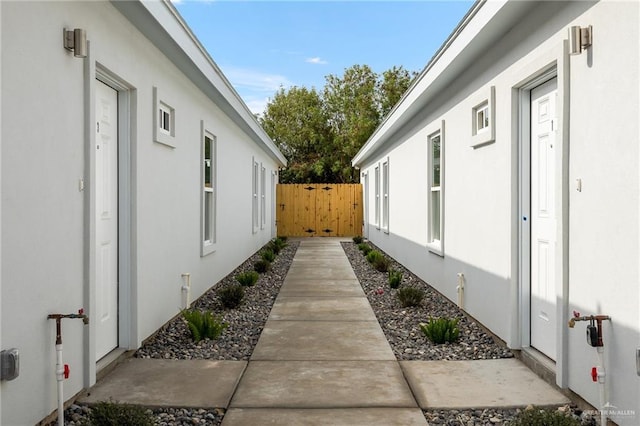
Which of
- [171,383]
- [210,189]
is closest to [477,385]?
[171,383]

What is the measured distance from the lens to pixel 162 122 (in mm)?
5602

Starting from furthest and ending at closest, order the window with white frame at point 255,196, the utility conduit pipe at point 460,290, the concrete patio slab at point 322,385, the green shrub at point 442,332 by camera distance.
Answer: the window with white frame at point 255,196 → the utility conduit pipe at point 460,290 → the green shrub at point 442,332 → the concrete patio slab at point 322,385

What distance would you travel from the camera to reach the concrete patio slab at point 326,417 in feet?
10.3

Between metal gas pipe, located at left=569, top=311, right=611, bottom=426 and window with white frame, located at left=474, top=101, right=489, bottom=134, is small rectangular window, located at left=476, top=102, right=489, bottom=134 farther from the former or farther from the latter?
metal gas pipe, located at left=569, top=311, right=611, bottom=426

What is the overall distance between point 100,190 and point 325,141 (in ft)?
79.6

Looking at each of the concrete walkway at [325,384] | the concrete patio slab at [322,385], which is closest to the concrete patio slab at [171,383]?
the concrete walkway at [325,384]

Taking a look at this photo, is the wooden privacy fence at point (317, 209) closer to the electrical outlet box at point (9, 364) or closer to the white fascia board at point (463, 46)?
the white fascia board at point (463, 46)

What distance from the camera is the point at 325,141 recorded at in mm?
28047

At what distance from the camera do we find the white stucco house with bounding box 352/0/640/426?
9.45 feet

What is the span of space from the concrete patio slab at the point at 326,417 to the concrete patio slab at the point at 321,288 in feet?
13.6

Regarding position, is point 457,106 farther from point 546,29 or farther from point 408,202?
point 408,202

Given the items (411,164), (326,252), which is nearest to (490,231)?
(411,164)

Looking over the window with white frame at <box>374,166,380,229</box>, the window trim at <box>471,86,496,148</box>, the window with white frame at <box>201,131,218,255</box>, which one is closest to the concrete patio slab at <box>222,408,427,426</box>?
the window trim at <box>471,86,496,148</box>

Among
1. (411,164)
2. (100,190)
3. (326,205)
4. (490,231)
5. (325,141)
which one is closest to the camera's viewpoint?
(100,190)
